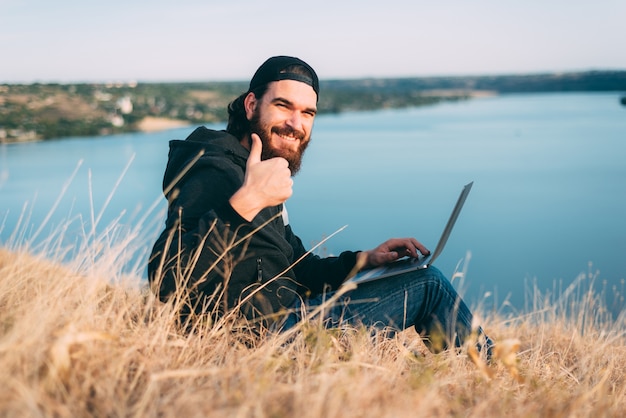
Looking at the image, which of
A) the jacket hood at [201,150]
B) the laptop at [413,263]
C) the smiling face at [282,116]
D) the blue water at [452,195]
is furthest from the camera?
the blue water at [452,195]

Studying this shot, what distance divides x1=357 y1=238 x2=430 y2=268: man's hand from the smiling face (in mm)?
551

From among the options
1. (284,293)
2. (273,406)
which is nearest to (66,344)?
(273,406)

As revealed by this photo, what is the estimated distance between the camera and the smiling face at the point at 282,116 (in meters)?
2.37

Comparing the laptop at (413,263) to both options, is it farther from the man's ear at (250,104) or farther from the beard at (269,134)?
the man's ear at (250,104)

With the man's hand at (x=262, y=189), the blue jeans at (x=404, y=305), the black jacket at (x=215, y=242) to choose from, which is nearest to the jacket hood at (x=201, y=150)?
the black jacket at (x=215, y=242)

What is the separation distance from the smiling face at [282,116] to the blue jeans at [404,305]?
2.37 ft

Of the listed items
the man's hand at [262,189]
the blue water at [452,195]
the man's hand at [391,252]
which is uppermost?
the man's hand at [262,189]

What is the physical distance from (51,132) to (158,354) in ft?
143

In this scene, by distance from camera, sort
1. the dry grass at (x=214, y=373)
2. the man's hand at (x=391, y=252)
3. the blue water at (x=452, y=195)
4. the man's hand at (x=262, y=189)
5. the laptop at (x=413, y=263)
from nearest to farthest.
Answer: the dry grass at (x=214, y=373), the man's hand at (x=262, y=189), the laptop at (x=413, y=263), the man's hand at (x=391, y=252), the blue water at (x=452, y=195)

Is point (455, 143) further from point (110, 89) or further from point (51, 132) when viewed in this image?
point (110, 89)

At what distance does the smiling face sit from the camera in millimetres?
2367

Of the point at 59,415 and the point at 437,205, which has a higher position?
the point at 59,415

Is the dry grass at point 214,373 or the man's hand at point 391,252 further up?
the man's hand at point 391,252

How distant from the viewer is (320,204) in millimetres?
18922
